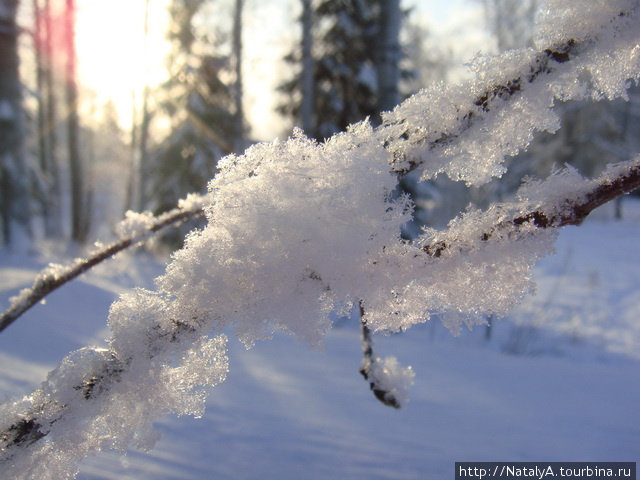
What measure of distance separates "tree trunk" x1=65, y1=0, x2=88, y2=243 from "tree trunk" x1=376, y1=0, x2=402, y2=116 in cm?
644

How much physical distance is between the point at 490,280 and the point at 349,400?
1961 mm

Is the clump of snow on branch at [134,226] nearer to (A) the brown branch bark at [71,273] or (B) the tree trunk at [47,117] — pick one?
(A) the brown branch bark at [71,273]

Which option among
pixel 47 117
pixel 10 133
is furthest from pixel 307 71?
pixel 47 117

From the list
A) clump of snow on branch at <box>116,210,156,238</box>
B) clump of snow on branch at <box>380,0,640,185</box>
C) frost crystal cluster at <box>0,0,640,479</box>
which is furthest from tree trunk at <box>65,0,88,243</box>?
clump of snow on branch at <box>380,0,640,185</box>

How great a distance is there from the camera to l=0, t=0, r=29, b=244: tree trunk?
6202 mm

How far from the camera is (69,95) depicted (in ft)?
30.5

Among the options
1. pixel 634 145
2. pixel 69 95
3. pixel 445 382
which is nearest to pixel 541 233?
pixel 445 382

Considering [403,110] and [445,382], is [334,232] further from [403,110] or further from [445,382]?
[445,382]

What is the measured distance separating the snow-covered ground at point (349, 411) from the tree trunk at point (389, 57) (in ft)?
9.26

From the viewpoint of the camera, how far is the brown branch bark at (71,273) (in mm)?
981

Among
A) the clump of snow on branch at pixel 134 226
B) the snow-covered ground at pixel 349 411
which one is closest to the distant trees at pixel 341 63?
the snow-covered ground at pixel 349 411

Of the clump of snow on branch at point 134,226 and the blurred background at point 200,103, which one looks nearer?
the clump of snow on branch at point 134,226

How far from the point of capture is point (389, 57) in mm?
5629

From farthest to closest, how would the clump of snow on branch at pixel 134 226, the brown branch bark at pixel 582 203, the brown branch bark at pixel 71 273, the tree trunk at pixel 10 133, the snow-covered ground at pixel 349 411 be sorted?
the tree trunk at pixel 10 133
the snow-covered ground at pixel 349 411
the clump of snow on branch at pixel 134 226
the brown branch bark at pixel 71 273
the brown branch bark at pixel 582 203
